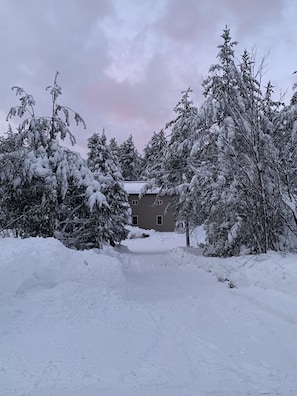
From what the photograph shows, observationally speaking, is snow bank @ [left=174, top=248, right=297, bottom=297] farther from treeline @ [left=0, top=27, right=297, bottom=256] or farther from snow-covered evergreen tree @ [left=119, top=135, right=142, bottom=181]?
snow-covered evergreen tree @ [left=119, top=135, right=142, bottom=181]

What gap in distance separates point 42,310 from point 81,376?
2.14 m

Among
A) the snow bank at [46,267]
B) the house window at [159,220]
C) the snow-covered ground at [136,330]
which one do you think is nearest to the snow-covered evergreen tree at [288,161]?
the snow-covered ground at [136,330]

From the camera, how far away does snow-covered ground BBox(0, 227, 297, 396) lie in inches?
144

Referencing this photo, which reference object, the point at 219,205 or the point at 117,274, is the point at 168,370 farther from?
the point at 219,205

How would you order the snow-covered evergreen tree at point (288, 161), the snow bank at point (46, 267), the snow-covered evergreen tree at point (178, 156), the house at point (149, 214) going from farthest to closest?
the house at point (149, 214), the snow-covered evergreen tree at point (178, 156), the snow-covered evergreen tree at point (288, 161), the snow bank at point (46, 267)

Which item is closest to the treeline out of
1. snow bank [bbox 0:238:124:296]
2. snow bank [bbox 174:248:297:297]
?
snow bank [bbox 174:248:297:297]

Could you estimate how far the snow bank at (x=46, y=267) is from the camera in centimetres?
627

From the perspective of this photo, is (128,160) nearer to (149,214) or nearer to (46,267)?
(149,214)

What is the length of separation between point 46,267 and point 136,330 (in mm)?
2620

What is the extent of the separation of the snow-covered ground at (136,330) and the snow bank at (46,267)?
2cm

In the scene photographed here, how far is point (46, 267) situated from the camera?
7.00 metres

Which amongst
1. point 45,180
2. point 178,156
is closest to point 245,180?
point 45,180

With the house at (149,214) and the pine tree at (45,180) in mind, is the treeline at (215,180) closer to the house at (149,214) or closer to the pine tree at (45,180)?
the pine tree at (45,180)

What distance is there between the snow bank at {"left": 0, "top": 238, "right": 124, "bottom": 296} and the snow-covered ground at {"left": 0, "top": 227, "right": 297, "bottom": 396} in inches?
0.9
